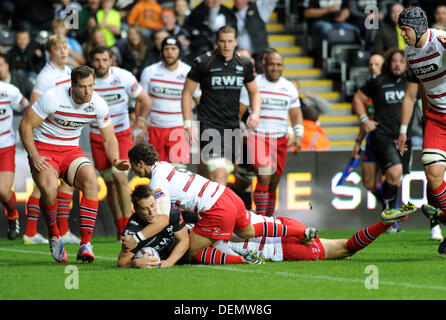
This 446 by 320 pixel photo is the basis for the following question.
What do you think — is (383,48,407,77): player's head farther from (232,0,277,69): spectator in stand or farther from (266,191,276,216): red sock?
(232,0,277,69): spectator in stand

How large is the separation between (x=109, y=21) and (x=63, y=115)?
8.26 meters

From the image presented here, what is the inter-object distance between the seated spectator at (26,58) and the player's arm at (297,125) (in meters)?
5.21

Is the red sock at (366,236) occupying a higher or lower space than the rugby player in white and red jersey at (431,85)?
lower

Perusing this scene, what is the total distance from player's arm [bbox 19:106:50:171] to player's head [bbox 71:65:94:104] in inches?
20.1

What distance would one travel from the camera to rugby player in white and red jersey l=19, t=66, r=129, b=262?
8.93 metres

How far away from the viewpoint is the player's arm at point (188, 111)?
430 inches

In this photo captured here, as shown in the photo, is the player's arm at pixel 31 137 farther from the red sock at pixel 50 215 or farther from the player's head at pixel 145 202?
the player's head at pixel 145 202

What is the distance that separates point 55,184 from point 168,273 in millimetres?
1992

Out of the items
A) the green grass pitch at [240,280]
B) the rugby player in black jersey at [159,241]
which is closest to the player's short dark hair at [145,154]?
the rugby player in black jersey at [159,241]

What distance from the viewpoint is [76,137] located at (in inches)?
373

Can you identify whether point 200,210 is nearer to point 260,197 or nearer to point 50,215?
point 50,215

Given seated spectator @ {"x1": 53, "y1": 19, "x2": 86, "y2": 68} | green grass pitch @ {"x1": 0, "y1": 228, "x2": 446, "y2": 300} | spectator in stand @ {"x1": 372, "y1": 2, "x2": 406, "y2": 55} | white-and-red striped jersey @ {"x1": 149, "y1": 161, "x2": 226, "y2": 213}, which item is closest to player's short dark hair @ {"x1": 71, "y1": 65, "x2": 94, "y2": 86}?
white-and-red striped jersey @ {"x1": 149, "y1": 161, "x2": 226, "y2": 213}

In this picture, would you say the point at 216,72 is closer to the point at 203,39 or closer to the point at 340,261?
the point at 340,261

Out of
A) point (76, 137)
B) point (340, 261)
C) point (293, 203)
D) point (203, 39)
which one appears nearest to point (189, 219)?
point (293, 203)
